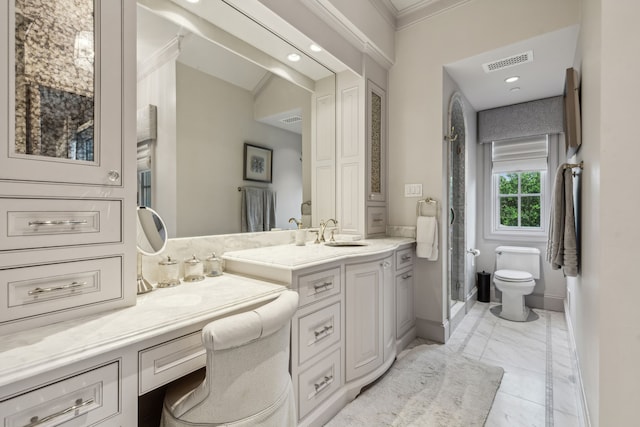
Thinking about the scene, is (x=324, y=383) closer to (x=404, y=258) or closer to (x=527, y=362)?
(x=404, y=258)

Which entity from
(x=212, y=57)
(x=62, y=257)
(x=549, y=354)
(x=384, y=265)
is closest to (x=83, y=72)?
(x=62, y=257)

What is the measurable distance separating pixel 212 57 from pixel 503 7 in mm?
2251

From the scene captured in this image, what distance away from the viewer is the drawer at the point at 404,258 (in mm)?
2333

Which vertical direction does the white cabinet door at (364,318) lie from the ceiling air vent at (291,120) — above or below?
below

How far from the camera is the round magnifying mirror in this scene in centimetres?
125

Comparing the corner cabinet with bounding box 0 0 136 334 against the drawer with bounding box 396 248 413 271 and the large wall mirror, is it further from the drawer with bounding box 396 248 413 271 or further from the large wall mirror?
the drawer with bounding box 396 248 413 271

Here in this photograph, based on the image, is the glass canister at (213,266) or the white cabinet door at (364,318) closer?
the glass canister at (213,266)

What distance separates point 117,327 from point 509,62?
3.19m

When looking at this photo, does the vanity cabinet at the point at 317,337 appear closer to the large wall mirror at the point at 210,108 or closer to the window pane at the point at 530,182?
the large wall mirror at the point at 210,108

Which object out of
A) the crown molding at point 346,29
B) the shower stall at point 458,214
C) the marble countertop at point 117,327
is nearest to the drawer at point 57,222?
the marble countertop at point 117,327

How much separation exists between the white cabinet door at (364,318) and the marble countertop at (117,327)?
23.8 inches

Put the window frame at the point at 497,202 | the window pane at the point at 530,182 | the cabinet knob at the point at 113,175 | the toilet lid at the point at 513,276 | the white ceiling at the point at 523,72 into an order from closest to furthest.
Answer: the cabinet knob at the point at 113,175, the white ceiling at the point at 523,72, the toilet lid at the point at 513,276, the window frame at the point at 497,202, the window pane at the point at 530,182

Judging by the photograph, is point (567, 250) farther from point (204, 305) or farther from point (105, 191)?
point (105, 191)

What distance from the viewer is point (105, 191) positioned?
3.26 ft
